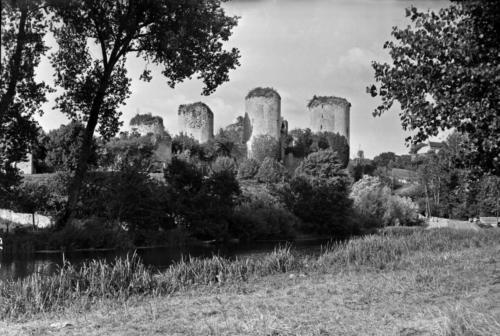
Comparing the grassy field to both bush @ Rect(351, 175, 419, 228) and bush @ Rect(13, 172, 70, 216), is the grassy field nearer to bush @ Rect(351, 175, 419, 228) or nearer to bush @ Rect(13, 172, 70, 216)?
bush @ Rect(13, 172, 70, 216)

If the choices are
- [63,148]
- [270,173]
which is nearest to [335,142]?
[270,173]

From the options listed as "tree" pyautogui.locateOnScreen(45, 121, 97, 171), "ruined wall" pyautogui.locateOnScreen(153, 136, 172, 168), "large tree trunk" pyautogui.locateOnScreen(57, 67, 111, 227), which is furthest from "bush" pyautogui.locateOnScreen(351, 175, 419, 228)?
"large tree trunk" pyautogui.locateOnScreen(57, 67, 111, 227)

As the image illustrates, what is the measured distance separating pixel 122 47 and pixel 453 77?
13.4 metres

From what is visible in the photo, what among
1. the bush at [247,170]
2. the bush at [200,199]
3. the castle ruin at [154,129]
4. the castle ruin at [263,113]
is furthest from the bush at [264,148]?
the bush at [200,199]

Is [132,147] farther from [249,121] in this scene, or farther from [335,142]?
[335,142]

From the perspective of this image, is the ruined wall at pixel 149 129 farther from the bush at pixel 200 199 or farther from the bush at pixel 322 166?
the bush at pixel 200 199

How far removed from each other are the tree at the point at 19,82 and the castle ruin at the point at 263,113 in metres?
37.2

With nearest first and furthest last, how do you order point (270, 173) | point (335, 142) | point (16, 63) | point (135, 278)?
point (135, 278), point (16, 63), point (270, 173), point (335, 142)

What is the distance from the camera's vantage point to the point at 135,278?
945cm

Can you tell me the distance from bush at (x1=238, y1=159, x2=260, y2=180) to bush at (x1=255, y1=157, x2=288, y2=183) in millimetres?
606

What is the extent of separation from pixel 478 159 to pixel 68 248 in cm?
1644

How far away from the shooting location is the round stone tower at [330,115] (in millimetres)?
64375

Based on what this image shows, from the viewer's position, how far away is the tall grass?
8109 millimetres

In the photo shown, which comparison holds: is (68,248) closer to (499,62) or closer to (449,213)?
(499,62)
